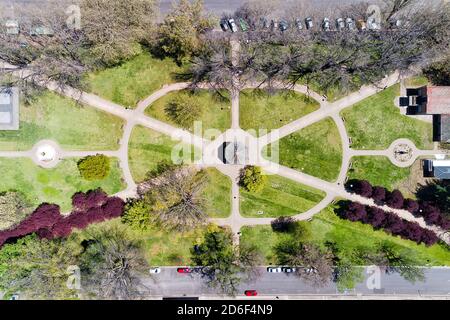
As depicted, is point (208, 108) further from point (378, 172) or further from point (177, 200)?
point (378, 172)

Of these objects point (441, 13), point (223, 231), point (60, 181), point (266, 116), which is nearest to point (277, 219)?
point (223, 231)

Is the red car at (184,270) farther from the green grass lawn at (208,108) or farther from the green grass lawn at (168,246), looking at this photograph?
the green grass lawn at (208,108)

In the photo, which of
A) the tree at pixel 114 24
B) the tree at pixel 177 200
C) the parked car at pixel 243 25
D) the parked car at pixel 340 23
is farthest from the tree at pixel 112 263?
the parked car at pixel 340 23

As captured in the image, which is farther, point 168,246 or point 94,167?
point 168,246

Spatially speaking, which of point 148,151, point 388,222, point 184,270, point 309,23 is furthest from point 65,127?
point 388,222

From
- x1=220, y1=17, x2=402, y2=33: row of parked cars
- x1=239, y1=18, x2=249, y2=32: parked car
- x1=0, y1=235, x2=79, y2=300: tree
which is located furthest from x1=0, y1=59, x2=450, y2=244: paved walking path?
x1=0, y1=235, x2=79, y2=300: tree

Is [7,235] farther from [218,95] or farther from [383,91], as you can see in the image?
[383,91]
